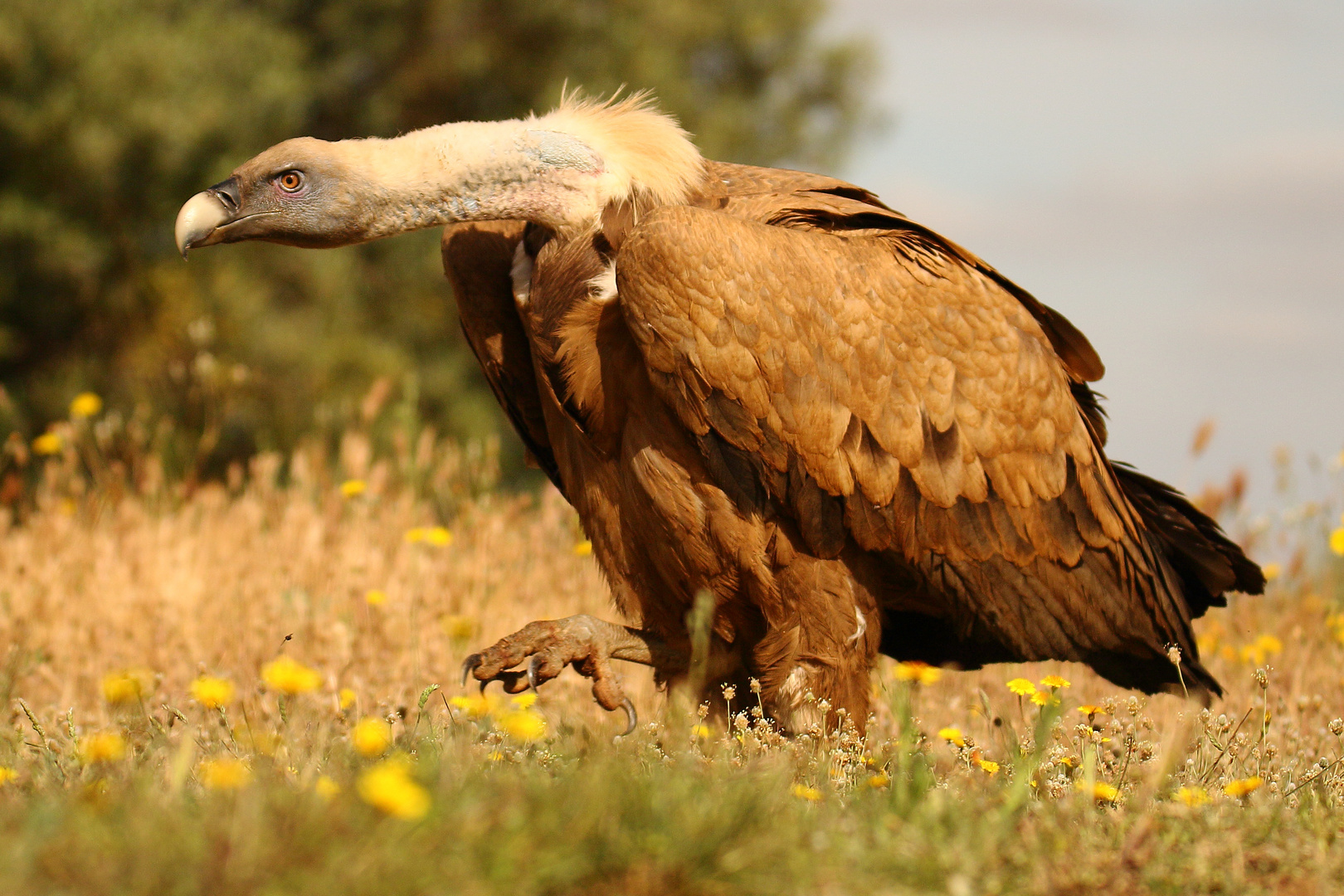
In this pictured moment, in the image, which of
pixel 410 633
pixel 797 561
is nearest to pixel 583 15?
pixel 410 633

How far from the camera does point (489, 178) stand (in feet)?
13.4

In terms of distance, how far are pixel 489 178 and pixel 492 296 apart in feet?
1.52

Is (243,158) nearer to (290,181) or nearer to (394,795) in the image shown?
(290,181)

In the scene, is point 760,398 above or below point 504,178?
below

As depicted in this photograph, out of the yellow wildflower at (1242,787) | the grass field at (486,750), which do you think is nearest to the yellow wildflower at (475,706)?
the grass field at (486,750)

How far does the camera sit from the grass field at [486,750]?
2.09 meters

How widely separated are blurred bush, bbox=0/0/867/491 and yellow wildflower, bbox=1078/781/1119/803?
717 cm

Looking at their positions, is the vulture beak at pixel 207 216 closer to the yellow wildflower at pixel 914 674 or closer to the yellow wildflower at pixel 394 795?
the yellow wildflower at pixel 914 674

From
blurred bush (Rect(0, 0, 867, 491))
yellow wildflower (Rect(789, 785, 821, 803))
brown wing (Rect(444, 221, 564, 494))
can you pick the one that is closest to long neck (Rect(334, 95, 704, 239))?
brown wing (Rect(444, 221, 564, 494))

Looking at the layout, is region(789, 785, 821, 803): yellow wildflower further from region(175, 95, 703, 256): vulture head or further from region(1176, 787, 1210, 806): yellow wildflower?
region(175, 95, 703, 256): vulture head

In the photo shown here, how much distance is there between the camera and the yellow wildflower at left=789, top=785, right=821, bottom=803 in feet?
9.11

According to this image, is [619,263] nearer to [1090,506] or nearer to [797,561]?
[797,561]

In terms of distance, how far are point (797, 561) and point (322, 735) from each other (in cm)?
155

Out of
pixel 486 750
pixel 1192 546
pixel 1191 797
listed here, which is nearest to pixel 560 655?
pixel 486 750
